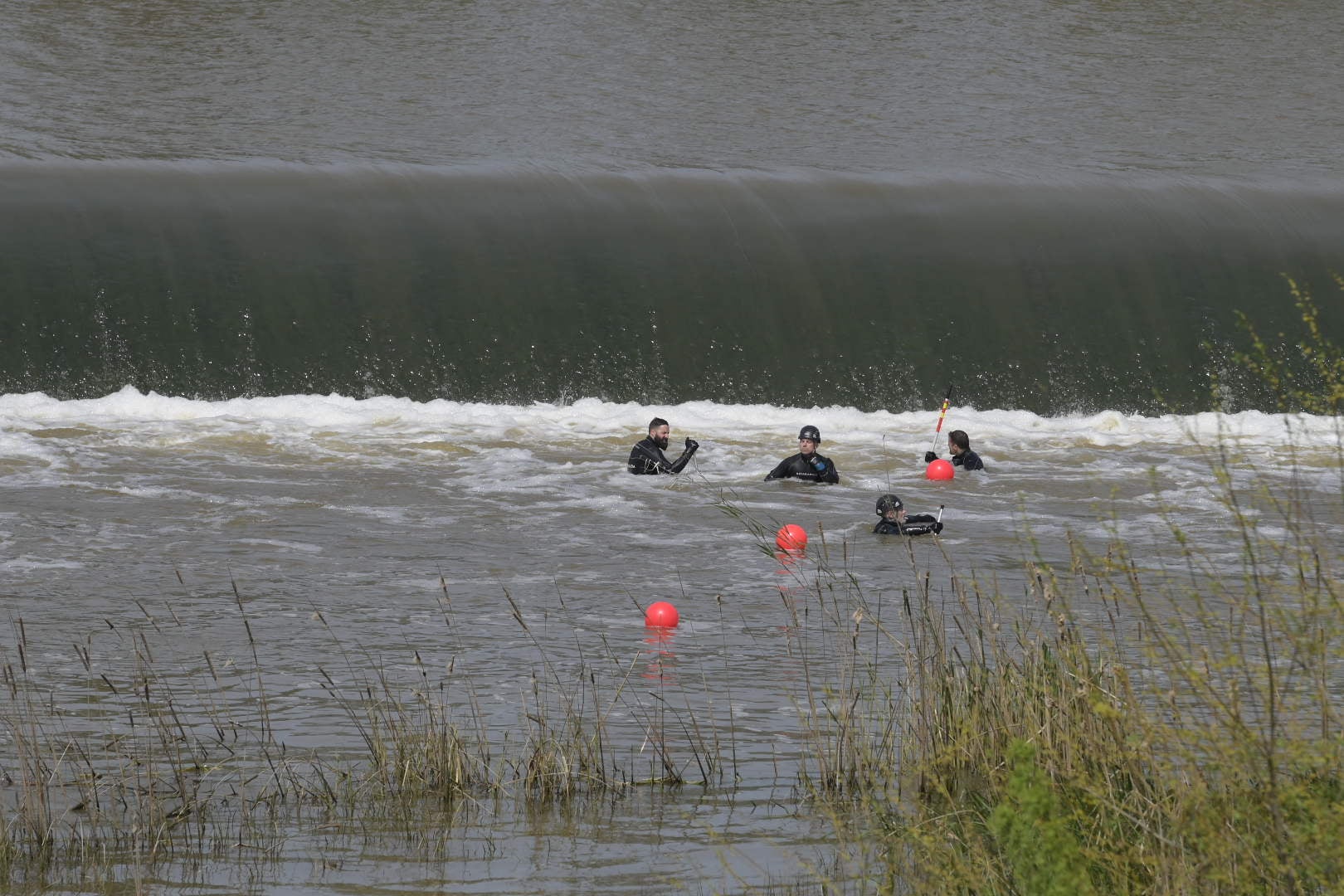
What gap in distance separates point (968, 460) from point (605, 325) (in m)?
6.92

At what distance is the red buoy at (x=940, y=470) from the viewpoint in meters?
18.2

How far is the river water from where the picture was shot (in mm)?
10445

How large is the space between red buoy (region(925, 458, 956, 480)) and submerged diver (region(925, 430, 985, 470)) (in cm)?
30

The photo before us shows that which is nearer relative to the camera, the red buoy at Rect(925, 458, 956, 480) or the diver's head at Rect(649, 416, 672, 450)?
the diver's head at Rect(649, 416, 672, 450)

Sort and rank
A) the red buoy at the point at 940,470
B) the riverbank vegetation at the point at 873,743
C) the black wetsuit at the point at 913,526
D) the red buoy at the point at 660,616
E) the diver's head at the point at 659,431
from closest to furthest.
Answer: the riverbank vegetation at the point at 873,743 < the red buoy at the point at 660,616 < the black wetsuit at the point at 913,526 < the diver's head at the point at 659,431 < the red buoy at the point at 940,470

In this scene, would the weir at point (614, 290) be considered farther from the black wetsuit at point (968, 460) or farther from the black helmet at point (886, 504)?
A: the black helmet at point (886, 504)

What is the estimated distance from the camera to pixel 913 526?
14469 millimetres

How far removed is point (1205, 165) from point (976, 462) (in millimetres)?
15487

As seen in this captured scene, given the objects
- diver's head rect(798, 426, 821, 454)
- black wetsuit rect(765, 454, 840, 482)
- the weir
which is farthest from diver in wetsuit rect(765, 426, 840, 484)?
the weir

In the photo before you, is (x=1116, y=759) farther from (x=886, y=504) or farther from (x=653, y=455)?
(x=653, y=455)

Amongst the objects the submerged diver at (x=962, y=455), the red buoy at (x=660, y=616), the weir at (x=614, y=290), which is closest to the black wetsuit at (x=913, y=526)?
the red buoy at (x=660, y=616)

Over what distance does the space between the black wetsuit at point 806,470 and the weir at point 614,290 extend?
238 inches

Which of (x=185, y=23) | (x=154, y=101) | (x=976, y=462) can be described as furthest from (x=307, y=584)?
(x=185, y=23)

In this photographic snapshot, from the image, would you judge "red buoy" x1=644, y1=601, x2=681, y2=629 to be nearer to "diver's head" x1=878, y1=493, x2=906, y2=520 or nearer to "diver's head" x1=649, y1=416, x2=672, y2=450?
"diver's head" x1=878, y1=493, x2=906, y2=520
